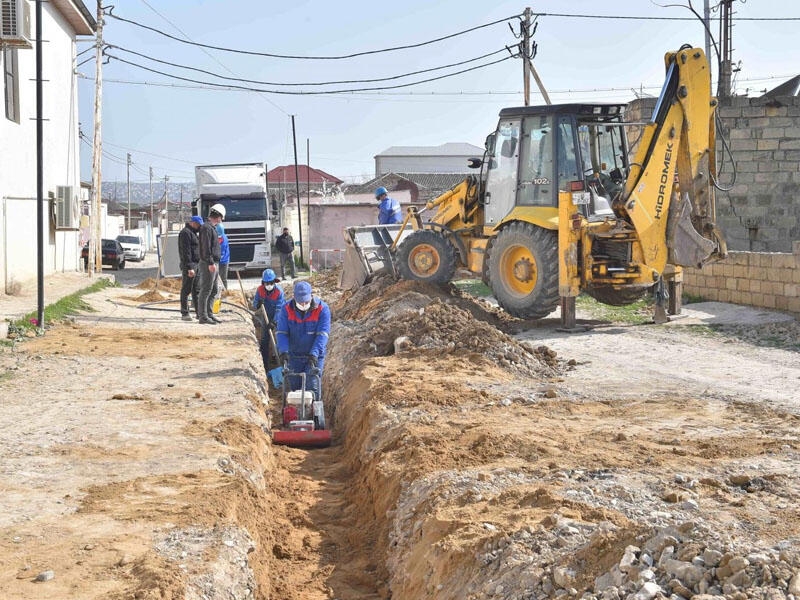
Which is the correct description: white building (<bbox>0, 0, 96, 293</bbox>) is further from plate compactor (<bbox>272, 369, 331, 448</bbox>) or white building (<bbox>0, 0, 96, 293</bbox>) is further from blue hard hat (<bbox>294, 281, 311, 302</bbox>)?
plate compactor (<bbox>272, 369, 331, 448</bbox>)

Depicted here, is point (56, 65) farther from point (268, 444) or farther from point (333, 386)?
point (268, 444)

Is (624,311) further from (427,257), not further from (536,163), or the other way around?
(427,257)

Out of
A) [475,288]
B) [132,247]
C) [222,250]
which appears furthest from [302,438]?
[132,247]

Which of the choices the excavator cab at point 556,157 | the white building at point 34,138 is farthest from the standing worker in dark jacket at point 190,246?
the excavator cab at point 556,157

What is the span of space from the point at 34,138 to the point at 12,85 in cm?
153

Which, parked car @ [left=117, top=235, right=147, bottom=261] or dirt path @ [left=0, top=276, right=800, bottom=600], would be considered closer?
dirt path @ [left=0, top=276, right=800, bottom=600]

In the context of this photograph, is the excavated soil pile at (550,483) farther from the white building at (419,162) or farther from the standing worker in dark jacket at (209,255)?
the white building at (419,162)

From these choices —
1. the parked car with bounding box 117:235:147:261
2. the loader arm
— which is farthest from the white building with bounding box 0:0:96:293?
the parked car with bounding box 117:235:147:261

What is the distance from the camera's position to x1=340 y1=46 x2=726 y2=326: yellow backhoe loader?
14.6 metres

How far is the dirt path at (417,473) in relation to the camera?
204 inches

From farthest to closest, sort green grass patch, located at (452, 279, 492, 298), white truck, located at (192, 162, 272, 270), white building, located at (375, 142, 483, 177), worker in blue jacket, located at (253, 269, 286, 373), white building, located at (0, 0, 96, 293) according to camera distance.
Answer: white building, located at (375, 142, 483, 177) < white truck, located at (192, 162, 272, 270) < green grass patch, located at (452, 279, 492, 298) < white building, located at (0, 0, 96, 293) < worker in blue jacket, located at (253, 269, 286, 373)

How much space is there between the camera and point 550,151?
1595 centimetres

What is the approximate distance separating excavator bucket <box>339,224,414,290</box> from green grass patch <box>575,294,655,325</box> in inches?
143

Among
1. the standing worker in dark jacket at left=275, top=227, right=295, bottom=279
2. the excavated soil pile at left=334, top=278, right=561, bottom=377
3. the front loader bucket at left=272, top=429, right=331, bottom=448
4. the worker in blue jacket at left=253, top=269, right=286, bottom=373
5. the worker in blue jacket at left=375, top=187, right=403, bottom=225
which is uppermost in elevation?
the worker in blue jacket at left=375, top=187, right=403, bottom=225
